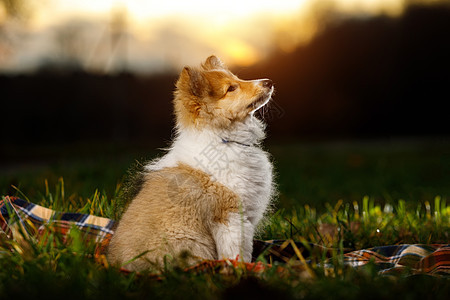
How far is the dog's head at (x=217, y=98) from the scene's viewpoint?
3541mm

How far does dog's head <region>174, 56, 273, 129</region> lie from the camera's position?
354 cm

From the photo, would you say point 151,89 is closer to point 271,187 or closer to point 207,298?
point 271,187

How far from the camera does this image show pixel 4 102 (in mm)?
16406

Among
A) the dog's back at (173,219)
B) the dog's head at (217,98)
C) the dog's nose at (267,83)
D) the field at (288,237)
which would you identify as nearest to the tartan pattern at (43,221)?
the field at (288,237)

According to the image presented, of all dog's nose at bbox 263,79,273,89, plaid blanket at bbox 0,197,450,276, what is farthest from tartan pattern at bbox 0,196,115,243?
dog's nose at bbox 263,79,273,89

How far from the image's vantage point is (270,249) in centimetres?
373

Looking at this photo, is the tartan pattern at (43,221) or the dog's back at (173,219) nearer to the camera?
the dog's back at (173,219)

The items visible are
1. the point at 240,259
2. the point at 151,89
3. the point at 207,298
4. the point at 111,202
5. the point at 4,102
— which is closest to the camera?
the point at 207,298

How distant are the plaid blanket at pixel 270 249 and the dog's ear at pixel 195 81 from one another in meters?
1.15

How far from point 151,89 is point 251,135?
47.0ft

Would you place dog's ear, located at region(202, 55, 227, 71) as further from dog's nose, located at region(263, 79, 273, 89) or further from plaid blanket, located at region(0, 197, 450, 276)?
plaid blanket, located at region(0, 197, 450, 276)

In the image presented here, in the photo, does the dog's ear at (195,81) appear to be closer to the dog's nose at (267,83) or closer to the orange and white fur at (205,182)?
the orange and white fur at (205,182)

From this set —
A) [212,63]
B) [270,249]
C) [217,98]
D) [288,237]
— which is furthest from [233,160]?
[288,237]

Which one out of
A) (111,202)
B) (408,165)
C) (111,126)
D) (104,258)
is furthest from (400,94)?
(104,258)
